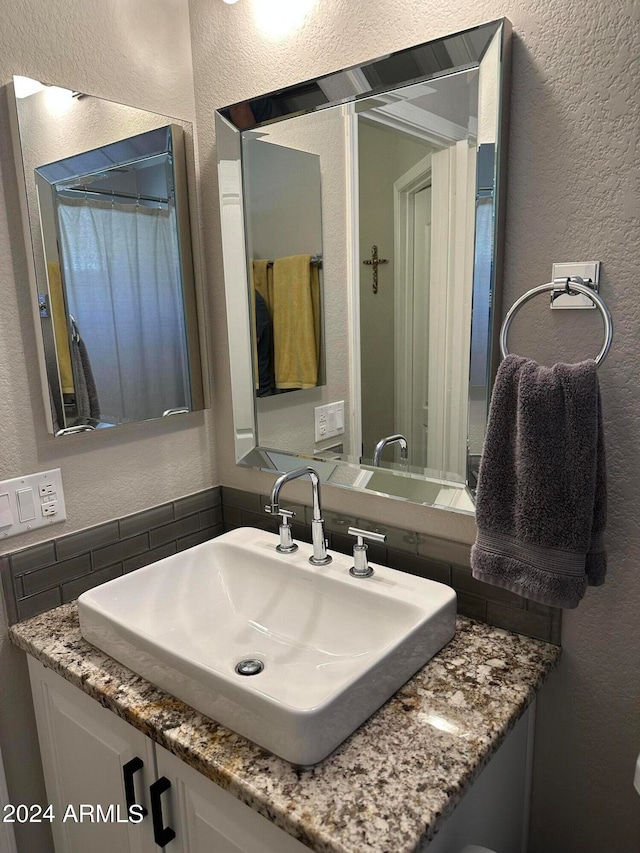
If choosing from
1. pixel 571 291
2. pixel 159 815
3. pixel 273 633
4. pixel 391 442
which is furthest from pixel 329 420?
pixel 159 815

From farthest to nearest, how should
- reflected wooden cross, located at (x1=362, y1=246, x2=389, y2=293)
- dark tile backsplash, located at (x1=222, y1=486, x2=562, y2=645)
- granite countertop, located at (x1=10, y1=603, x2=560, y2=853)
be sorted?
reflected wooden cross, located at (x1=362, y1=246, x2=389, y2=293), dark tile backsplash, located at (x1=222, y1=486, x2=562, y2=645), granite countertop, located at (x1=10, y1=603, x2=560, y2=853)

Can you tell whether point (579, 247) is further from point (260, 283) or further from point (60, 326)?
point (60, 326)

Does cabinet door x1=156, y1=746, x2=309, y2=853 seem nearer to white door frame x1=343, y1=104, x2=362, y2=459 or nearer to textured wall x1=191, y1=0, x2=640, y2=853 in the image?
textured wall x1=191, y1=0, x2=640, y2=853

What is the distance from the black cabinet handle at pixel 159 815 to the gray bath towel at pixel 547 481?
0.65 metres

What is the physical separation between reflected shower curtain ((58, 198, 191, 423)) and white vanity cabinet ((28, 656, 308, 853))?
0.62 m

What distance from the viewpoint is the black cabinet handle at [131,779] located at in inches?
41.1

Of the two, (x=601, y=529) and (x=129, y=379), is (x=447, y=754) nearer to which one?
(x=601, y=529)

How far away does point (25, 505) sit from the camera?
4.19 ft

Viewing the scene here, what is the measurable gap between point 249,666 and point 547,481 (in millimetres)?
656

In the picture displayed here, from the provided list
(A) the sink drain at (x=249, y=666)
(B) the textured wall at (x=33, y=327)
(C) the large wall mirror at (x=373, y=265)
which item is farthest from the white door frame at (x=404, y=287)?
(B) the textured wall at (x=33, y=327)

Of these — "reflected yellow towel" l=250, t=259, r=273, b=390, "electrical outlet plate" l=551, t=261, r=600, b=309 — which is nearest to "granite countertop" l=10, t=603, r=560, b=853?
"electrical outlet plate" l=551, t=261, r=600, b=309

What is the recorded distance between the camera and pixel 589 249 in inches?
37.9

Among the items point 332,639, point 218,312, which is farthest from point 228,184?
point 332,639

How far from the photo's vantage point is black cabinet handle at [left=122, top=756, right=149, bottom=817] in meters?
1.04
